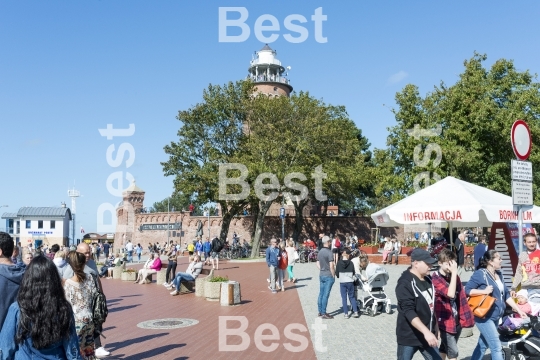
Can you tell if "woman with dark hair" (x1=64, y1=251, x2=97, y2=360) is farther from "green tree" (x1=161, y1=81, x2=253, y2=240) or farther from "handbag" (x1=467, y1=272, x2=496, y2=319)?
"green tree" (x1=161, y1=81, x2=253, y2=240)

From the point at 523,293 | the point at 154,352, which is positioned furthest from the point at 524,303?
the point at 154,352

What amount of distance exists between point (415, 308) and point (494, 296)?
190 cm

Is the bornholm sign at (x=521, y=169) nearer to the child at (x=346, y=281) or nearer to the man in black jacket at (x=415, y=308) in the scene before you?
the man in black jacket at (x=415, y=308)

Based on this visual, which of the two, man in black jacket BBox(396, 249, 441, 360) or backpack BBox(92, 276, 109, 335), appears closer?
man in black jacket BBox(396, 249, 441, 360)

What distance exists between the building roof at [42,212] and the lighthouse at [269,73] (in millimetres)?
34130

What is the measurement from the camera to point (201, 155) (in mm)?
40000

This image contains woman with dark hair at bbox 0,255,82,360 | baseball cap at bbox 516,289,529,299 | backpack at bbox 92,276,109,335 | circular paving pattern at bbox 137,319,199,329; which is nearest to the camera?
woman with dark hair at bbox 0,255,82,360

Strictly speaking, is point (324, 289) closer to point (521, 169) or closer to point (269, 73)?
point (521, 169)

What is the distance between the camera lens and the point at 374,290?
1262 centimetres

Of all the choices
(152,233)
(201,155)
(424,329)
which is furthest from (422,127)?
(152,233)

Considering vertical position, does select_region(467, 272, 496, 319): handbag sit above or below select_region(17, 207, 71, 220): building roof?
below

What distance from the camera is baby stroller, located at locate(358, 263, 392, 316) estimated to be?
40.3 ft

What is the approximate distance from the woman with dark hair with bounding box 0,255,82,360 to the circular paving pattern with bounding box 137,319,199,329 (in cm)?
773


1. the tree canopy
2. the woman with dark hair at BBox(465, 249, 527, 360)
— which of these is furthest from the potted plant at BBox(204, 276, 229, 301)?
Answer: the tree canopy
